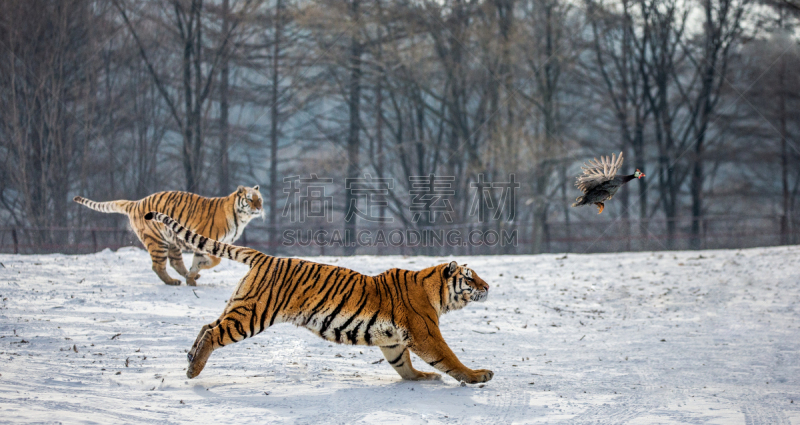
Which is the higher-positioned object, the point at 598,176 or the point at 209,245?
the point at 598,176

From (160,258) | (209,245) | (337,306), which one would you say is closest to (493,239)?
(160,258)

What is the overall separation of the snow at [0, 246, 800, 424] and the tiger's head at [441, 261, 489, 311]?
68cm

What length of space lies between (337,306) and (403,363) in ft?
2.56

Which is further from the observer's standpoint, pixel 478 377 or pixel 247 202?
pixel 247 202

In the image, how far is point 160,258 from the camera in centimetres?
948

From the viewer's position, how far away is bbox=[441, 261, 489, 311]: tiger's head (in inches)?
213

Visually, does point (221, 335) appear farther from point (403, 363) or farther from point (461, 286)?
point (461, 286)

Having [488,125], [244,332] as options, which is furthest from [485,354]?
[488,125]

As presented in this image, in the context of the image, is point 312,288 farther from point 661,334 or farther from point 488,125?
point 488,125

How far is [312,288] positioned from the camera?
527 centimetres
